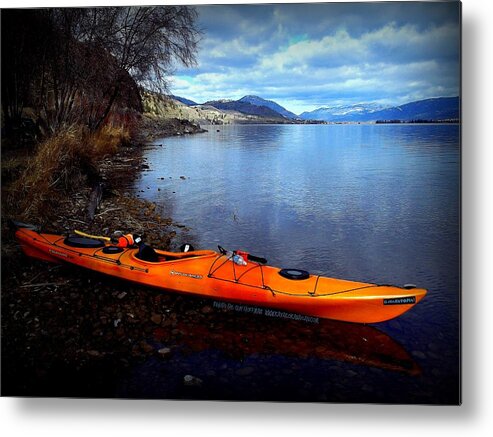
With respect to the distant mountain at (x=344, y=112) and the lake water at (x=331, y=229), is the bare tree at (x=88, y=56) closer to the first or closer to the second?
the lake water at (x=331, y=229)

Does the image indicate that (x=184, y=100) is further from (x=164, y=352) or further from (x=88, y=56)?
(x=164, y=352)

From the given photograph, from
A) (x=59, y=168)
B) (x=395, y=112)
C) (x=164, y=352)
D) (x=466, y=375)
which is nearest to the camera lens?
(x=466, y=375)

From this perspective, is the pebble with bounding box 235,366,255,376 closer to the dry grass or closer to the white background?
the white background

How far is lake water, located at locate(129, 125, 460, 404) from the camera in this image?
2768 mm

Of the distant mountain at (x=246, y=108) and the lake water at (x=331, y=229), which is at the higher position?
the distant mountain at (x=246, y=108)

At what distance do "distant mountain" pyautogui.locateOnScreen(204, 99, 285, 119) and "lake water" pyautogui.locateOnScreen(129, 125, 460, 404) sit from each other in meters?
Answer: 0.11

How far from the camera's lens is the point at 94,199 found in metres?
3.56

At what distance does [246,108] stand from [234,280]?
1.24 metres

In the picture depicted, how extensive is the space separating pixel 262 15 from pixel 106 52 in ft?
4.02

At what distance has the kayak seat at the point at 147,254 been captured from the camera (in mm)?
3264

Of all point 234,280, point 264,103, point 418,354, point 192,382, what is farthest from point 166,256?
point 418,354

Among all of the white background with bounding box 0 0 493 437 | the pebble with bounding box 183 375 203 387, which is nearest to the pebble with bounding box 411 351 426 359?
the white background with bounding box 0 0 493 437

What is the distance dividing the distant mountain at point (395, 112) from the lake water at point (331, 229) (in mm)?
71

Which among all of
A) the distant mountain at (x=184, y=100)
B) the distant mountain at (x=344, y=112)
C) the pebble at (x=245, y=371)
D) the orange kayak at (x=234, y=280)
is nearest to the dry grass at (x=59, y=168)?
the orange kayak at (x=234, y=280)
